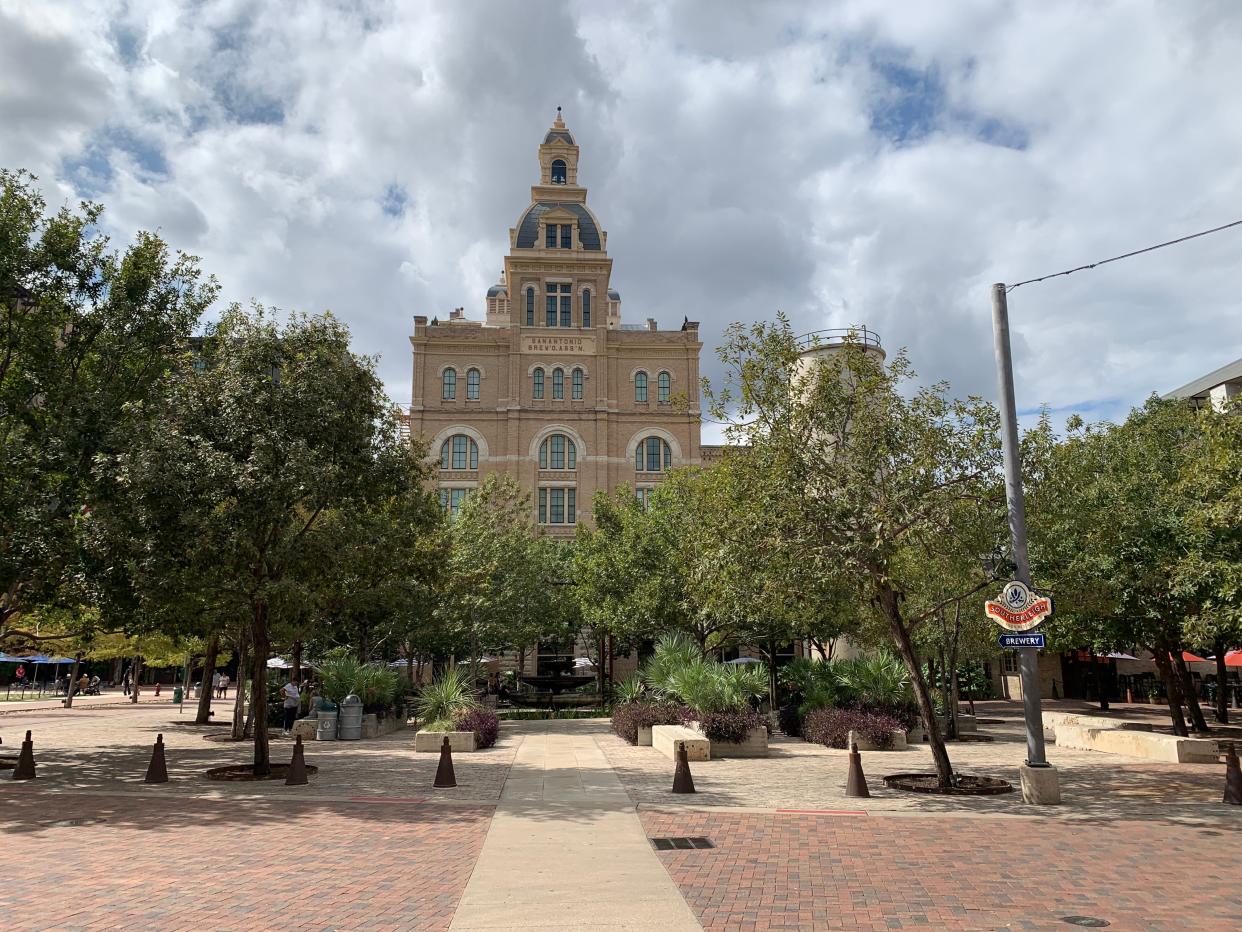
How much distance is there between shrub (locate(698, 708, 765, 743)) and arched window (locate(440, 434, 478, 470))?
3661 centimetres

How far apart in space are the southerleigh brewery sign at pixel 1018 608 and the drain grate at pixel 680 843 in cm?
539

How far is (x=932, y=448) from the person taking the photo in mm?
13523

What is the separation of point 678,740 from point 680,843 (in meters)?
7.32

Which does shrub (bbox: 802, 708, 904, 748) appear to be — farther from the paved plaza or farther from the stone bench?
the paved plaza

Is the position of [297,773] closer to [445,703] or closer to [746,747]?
[445,703]

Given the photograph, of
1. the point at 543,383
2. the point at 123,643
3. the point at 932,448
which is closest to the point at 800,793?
the point at 932,448

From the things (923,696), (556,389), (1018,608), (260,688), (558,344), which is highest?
(558,344)

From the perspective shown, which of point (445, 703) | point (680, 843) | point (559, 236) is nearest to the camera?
point (680, 843)

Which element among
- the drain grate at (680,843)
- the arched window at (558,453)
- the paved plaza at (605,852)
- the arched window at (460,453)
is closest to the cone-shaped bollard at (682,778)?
the paved plaza at (605,852)

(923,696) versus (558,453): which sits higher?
(558,453)

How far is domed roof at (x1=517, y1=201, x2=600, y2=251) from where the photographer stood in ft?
186

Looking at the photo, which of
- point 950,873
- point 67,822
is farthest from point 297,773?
point 950,873

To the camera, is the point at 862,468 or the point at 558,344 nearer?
the point at 862,468

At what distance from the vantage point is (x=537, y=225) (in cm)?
5703
